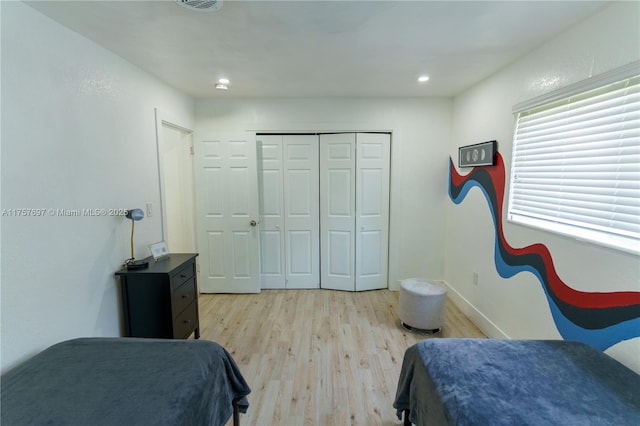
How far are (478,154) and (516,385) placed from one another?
7.50ft

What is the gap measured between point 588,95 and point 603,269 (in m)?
1.04

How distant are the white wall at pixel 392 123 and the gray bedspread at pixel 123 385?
2777 millimetres

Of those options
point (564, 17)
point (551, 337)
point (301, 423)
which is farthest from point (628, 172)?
point (301, 423)

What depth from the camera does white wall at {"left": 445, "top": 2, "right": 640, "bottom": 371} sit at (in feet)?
5.27

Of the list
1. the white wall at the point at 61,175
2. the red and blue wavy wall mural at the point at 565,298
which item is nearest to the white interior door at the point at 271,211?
the white wall at the point at 61,175

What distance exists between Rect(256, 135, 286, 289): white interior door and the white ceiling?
102 centimetres

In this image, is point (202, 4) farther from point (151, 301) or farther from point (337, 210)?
point (337, 210)

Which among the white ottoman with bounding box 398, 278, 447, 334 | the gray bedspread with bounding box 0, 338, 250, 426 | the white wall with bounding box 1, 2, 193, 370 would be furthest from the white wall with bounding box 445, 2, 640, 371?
the white wall with bounding box 1, 2, 193, 370

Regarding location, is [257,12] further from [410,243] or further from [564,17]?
[410,243]

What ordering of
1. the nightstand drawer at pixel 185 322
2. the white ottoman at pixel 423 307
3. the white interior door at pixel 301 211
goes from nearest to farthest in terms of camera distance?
the nightstand drawer at pixel 185 322 → the white ottoman at pixel 423 307 → the white interior door at pixel 301 211

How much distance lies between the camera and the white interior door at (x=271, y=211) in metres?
3.88

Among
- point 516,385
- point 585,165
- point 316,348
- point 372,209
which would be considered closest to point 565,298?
point 585,165

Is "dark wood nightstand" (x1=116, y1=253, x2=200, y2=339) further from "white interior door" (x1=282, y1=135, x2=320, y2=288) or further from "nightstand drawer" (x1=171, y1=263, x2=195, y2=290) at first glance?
"white interior door" (x1=282, y1=135, x2=320, y2=288)

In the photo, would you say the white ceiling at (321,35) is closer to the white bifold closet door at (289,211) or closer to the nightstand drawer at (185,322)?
the white bifold closet door at (289,211)
